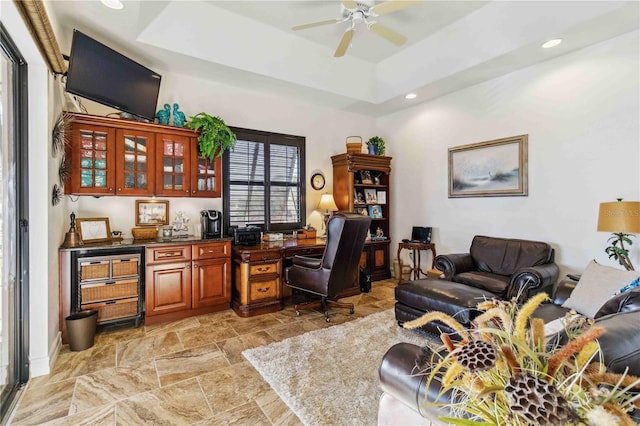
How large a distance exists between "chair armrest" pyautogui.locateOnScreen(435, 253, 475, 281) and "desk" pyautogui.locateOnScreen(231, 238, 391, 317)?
1.14 metres

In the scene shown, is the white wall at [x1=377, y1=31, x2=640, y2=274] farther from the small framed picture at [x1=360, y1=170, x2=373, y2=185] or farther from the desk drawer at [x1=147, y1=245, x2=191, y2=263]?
the desk drawer at [x1=147, y1=245, x2=191, y2=263]

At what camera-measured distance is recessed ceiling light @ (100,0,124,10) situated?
2.76 metres

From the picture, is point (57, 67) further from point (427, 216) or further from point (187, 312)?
point (427, 216)

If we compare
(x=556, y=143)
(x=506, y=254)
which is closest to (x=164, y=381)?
(x=506, y=254)

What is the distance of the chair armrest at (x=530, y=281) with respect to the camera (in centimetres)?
310

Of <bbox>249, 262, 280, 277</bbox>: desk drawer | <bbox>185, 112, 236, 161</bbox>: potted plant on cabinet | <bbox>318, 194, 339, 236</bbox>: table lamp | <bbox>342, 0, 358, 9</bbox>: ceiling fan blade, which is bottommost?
<bbox>249, 262, 280, 277</bbox>: desk drawer

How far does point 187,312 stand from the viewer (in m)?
3.58

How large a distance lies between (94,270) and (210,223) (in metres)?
1.34

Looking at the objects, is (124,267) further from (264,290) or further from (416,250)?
(416,250)

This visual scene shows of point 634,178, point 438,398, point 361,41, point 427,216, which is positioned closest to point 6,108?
point 438,398

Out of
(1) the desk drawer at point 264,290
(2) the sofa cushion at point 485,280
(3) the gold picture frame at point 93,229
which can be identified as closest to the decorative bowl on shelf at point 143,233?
(3) the gold picture frame at point 93,229

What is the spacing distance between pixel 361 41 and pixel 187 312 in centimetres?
428

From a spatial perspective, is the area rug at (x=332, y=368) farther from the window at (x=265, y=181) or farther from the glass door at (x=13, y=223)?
the window at (x=265, y=181)

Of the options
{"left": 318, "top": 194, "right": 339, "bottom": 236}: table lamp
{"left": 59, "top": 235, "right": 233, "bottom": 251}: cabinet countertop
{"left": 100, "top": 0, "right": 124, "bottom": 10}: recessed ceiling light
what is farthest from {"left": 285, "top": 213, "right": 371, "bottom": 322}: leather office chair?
{"left": 100, "top": 0, "right": 124, "bottom": 10}: recessed ceiling light
